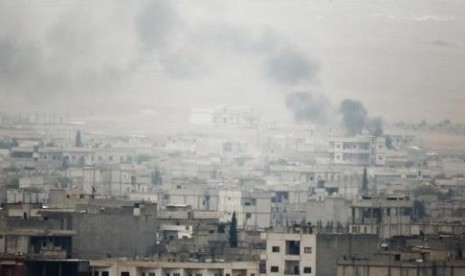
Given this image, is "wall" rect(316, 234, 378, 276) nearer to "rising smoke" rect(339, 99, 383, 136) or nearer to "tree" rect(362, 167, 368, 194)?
"tree" rect(362, 167, 368, 194)

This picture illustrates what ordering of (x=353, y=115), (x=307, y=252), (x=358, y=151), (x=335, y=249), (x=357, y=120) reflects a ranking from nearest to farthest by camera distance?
(x=307, y=252) < (x=335, y=249) < (x=358, y=151) < (x=357, y=120) < (x=353, y=115)

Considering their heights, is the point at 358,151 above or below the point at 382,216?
above

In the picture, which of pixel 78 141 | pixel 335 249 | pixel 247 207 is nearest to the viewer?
pixel 335 249

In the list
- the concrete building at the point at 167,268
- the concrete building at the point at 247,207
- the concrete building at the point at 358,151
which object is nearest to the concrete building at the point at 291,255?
the concrete building at the point at 167,268

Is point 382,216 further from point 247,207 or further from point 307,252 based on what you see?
point 247,207

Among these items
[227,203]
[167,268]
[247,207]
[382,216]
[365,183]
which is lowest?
[167,268]

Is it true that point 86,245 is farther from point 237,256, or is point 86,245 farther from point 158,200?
point 158,200

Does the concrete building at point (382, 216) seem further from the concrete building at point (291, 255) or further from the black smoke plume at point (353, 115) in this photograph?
the black smoke plume at point (353, 115)

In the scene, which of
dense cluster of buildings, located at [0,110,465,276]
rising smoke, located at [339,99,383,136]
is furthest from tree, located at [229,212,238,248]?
rising smoke, located at [339,99,383,136]

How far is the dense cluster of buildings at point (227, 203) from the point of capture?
134ft

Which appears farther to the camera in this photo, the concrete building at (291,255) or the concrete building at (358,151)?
the concrete building at (358,151)

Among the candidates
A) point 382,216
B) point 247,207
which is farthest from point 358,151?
point 382,216

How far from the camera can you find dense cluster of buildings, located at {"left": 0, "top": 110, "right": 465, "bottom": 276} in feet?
134

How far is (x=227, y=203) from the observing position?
199 ft
